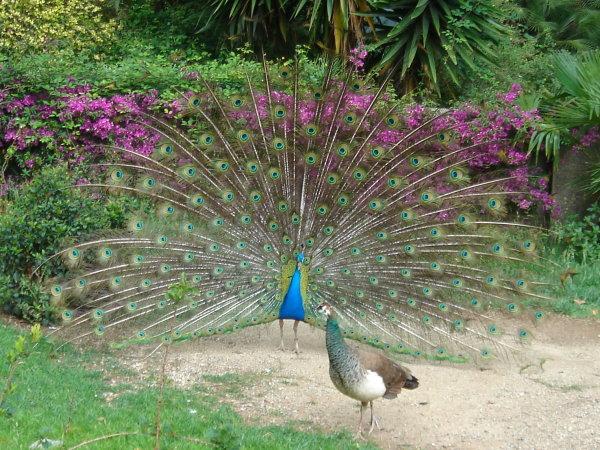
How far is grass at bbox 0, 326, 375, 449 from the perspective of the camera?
5.09 meters

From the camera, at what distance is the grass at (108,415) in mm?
5086

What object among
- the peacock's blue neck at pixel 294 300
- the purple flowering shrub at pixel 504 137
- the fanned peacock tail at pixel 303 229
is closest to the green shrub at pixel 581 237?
the purple flowering shrub at pixel 504 137

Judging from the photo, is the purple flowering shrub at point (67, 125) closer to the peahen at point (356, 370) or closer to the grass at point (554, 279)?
the grass at point (554, 279)

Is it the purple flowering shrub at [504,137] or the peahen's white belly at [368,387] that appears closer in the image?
the peahen's white belly at [368,387]

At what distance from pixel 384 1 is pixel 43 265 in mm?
6486

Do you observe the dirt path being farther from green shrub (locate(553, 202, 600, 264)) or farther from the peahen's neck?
green shrub (locate(553, 202, 600, 264))

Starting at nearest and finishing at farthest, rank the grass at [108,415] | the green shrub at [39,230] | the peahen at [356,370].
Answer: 1. the grass at [108,415]
2. the peahen at [356,370]
3. the green shrub at [39,230]

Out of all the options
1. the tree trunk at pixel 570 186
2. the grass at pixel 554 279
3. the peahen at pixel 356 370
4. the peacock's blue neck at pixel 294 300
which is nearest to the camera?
the peahen at pixel 356 370

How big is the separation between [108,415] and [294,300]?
203cm

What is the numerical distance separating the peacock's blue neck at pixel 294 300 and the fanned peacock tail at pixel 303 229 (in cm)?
7

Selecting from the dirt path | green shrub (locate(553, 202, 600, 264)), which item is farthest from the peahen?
green shrub (locate(553, 202, 600, 264))

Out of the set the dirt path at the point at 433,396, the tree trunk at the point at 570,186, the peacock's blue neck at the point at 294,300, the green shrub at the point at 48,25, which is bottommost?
the dirt path at the point at 433,396

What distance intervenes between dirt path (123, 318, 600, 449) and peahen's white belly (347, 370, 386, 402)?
19.6 inches

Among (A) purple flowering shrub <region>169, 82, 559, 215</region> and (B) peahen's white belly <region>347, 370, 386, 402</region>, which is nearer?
(B) peahen's white belly <region>347, 370, 386, 402</region>
